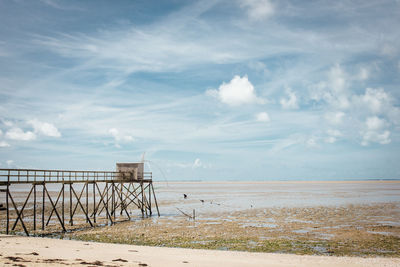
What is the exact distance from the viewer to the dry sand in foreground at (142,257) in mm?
15690

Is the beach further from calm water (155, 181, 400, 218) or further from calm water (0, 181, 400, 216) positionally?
calm water (155, 181, 400, 218)

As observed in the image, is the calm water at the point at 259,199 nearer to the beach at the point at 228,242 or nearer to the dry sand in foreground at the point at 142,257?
the beach at the point at 228,242

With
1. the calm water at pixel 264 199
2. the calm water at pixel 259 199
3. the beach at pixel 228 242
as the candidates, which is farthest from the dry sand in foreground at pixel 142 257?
the calm water at pixel 264 199

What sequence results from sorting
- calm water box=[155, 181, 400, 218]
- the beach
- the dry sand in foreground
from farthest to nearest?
calm water box=[155, 181, 400, 218] → the beach → the dry sand in foreground

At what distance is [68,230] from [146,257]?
44.2 ft

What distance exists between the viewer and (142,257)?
17.2 meters

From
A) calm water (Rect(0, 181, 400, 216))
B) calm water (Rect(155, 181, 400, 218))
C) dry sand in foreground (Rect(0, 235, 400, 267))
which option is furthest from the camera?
calm water (Rect(155, 181, 400, 218))

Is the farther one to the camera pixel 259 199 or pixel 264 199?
pixel 259 199

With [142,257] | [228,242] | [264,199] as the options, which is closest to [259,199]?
[264,199]

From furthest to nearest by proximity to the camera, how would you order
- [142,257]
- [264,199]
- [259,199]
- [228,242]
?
1. [259,199]
2. [264,199]
3. [228,242]
4. [142,257]

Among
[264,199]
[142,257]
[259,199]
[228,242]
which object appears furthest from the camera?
[259,199]

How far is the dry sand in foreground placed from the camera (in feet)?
51.5

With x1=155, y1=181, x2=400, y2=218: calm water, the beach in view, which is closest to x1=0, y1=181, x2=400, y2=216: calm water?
x1=155, y1=181, x2=400, y2=218: calm water

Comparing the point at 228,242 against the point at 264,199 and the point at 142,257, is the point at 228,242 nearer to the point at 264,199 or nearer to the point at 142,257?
the point at 142,257
